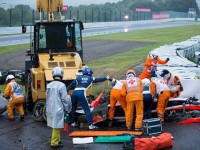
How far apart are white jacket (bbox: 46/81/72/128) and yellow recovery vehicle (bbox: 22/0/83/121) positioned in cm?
259

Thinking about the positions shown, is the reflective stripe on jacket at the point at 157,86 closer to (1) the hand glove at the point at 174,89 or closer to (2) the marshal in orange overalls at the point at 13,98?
(1) the hand glove at the point at 174,89

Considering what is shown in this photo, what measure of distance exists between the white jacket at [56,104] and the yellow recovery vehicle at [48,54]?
2590 mm

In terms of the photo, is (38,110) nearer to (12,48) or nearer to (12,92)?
(12,92)

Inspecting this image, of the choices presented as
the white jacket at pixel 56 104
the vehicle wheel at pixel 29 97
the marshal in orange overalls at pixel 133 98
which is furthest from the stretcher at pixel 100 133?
the vehicle wheel at pixel 29 97

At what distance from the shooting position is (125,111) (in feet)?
37.2

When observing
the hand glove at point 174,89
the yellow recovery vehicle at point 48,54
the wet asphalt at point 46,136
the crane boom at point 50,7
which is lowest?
the wet asphalt at point 46,136

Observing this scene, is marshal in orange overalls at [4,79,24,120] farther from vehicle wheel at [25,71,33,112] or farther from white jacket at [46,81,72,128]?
white jacket at [46,81,72,128]

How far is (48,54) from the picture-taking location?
1326 centimetres

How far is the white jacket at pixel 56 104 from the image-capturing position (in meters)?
9.52

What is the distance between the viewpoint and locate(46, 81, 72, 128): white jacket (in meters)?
9.52

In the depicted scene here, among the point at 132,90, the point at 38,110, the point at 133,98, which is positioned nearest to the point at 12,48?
the point at 38,110

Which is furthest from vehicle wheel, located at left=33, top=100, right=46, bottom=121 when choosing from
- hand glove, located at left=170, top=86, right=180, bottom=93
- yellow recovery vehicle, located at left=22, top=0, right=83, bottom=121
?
hand glove, located at left=170, top=86, right=180, bottom=93

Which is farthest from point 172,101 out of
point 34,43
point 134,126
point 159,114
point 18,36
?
point 18,36

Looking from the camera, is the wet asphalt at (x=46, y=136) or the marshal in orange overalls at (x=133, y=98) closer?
the wet asphalt at (x=46, y=136)
